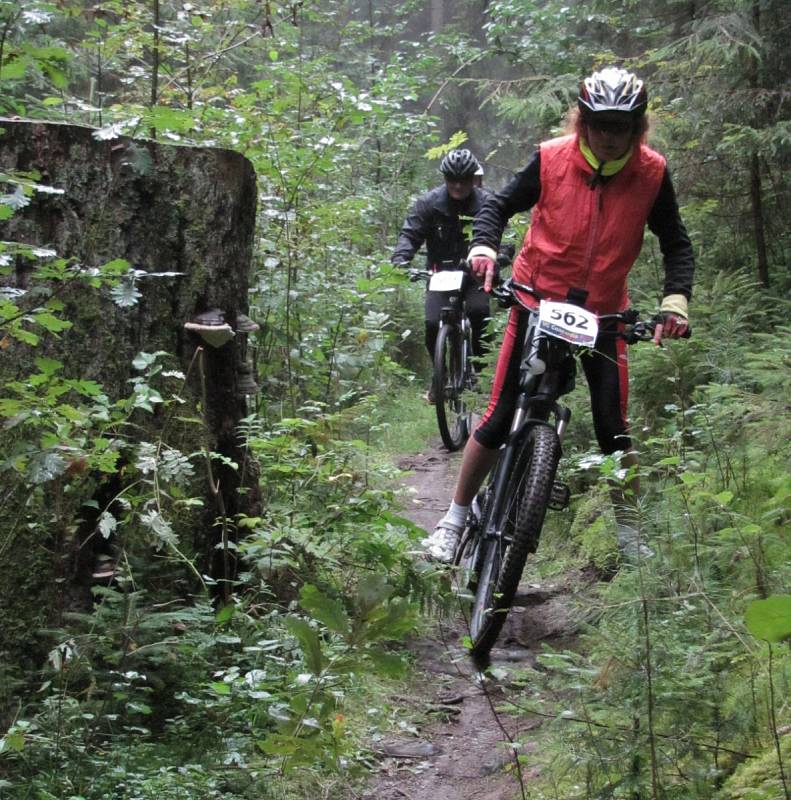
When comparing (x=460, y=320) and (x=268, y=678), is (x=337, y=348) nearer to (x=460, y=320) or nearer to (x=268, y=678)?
(x=460, y=320)

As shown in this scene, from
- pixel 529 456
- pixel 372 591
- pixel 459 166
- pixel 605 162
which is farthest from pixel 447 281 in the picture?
pixel 372 591

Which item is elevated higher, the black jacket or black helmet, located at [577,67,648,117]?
black helmet, located at [577,67,648,117]

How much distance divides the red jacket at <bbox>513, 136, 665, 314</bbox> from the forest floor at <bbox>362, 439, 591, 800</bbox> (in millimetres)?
1455

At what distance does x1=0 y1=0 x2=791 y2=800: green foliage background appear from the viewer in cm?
249

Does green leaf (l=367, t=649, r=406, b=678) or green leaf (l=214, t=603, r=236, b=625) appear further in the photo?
green leaf (l=214, t=603, r=236, b=625)

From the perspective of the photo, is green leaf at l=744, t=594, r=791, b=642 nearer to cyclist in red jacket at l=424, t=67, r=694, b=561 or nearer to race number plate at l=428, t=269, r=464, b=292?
cyclist in red jacket at l=424, t=67, r=694, b=561

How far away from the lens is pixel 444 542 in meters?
A: 4.68

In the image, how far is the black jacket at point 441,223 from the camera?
315 inches

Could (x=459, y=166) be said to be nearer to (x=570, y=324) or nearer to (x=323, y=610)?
(x=570, y=324)

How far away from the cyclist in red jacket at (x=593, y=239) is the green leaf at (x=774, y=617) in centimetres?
266

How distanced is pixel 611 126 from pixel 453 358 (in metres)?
4.30

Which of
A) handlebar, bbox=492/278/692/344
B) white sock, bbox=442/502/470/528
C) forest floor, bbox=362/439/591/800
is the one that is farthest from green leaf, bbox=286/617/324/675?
white sock, bbox=442/502/470/528

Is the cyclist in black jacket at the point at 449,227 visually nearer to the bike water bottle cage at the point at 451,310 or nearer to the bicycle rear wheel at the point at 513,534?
the bike water bottle cage at the point at 451,310

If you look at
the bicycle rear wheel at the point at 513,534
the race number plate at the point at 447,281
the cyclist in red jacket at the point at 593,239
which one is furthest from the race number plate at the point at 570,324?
the race number plate at the point at 447,281
